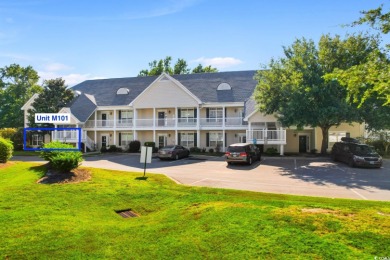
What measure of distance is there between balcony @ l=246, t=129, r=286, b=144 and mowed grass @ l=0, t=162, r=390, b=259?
19080mm

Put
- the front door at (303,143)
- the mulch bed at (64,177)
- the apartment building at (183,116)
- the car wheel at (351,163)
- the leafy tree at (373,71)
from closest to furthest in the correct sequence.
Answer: the leafy tree at (373,71), the mulch bed at (64,177), the car wheel at (351,163), the apartment building at (183,116), the front door at (303,143)

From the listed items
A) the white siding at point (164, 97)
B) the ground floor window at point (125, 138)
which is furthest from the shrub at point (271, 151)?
the ground floor window at point (125, 138)

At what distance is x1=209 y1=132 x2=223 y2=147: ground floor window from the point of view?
35513mm

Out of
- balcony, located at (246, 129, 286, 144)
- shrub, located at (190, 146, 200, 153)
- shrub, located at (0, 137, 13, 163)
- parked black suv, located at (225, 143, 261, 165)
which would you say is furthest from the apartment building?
shrub, located at (0, 137, 13, 163)

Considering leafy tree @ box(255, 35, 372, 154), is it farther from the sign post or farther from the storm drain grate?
the storm drain grate

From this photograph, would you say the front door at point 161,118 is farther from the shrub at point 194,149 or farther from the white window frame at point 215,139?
the white window frame at point 215,139

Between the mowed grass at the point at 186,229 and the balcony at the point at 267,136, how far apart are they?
19.1 metres

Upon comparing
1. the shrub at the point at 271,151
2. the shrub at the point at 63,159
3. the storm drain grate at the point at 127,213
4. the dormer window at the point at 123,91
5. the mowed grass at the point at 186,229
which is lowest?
the storm drain grate at the point at 127,213

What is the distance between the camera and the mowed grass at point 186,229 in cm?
581

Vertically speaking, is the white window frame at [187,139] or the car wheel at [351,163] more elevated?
the white window frame at [187,139]

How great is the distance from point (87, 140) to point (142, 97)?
9333 millimetres

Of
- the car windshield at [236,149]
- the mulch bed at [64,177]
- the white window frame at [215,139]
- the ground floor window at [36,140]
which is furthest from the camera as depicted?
the ground floor window at [36,140]

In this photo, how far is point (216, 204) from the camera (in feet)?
30.2

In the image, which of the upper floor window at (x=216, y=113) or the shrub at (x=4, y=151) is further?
the upper floor window at (x=216, y=113)
